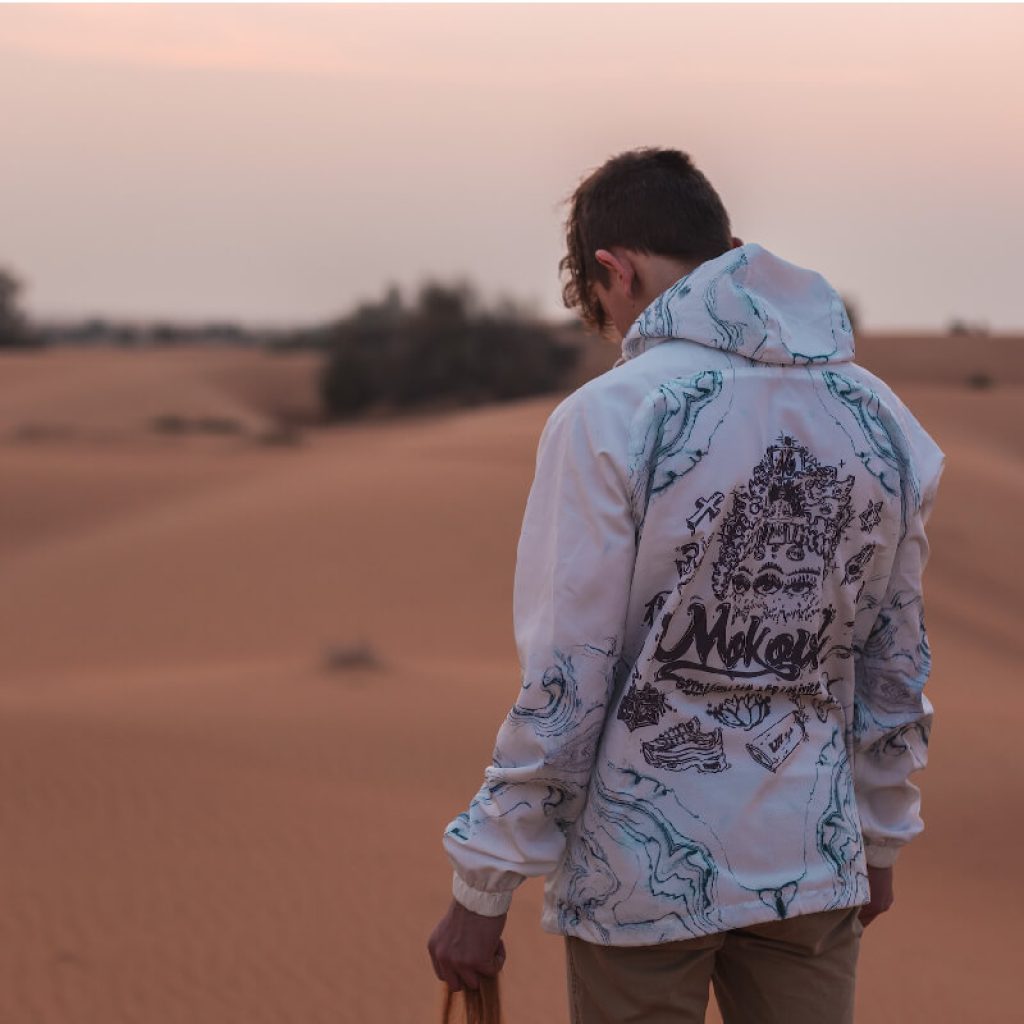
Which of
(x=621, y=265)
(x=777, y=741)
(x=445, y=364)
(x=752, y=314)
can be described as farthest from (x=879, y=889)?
(x=445, y=364)

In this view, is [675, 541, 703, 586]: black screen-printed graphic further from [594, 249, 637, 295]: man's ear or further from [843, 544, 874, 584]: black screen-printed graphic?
[594, 249, 637, 295]: man's ear

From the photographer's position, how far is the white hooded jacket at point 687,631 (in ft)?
6.80

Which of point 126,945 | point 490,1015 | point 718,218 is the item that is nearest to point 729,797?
point 490,1015

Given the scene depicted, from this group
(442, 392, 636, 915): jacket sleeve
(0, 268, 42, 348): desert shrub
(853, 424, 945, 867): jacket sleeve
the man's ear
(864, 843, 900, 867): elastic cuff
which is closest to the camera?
(442, 392, 636, 915): jacket sleeve

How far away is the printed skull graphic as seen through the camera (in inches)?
83.0

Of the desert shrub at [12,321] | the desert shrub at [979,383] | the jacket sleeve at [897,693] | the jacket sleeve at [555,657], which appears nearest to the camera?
the jacket sleeve at [555,657]

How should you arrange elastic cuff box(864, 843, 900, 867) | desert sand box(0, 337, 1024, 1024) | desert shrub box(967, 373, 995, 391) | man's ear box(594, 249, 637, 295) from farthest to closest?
desert shrub box(967, 373, 995, 391) < desert sand box(0, 337, 1024, 1024) < elastic cuff box(864, 843, 900, 867) < man's ear box(594, 249, 637, 295)

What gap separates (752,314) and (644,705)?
24.1 inches

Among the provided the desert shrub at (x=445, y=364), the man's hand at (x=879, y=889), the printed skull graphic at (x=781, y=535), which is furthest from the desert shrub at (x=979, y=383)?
the printed skull graphic at (x=781, y=535)

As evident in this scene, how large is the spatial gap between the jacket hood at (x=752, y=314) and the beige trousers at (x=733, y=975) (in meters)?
0.88

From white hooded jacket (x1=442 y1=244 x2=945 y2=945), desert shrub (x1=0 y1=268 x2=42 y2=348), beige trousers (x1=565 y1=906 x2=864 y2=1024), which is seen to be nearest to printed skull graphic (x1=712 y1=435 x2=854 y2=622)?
white hooded jacket (x1=442 y1=244 x2=945 y2=945)

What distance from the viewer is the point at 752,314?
2143mm

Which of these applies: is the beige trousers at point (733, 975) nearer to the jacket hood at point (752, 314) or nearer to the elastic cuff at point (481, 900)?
the elastic cuff at point (481, 900)

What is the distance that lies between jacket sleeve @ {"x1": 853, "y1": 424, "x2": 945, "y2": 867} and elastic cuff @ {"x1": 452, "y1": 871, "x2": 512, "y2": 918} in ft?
2.28
